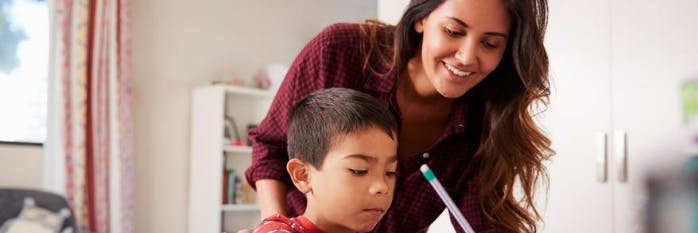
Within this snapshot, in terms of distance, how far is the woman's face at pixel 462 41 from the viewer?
3.66ft

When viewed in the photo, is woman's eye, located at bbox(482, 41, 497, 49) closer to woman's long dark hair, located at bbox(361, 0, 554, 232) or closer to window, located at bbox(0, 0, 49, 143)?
woman's long dark hair, located at bbox(361, 0, 554, 232)

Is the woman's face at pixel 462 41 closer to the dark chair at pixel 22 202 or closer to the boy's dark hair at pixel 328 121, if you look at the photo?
the boy's dark hair at pixel 328 121

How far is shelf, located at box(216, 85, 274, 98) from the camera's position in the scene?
4.08 meters

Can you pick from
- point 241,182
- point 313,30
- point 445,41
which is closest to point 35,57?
point 241,182

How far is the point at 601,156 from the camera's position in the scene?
224cm

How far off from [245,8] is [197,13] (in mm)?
379

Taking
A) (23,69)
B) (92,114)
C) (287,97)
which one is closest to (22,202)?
(92,114)

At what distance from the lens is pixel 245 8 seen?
4.61m

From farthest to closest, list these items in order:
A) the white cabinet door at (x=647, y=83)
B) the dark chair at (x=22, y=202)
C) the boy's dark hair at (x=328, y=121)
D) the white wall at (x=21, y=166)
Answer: the white wall at (x=21, y=166) → the dark chair at (x=22, y=202) → the white cabinet door at (x=647, y=83) → the boy's dark hair at (x=328, y=121)

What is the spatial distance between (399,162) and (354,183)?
1.56ft

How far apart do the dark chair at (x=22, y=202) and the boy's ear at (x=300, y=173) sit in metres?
2.56

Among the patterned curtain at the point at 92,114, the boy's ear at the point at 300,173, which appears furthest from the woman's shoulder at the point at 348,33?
the patterned curtain at the point at 92,114

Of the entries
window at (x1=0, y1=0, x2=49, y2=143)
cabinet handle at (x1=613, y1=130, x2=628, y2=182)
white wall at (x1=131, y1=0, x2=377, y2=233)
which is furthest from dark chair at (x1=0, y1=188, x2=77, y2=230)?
cabinet handle at (x1=613, y1=130, x2=628, y2=182)

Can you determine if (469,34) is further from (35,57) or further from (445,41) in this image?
(35,57)
